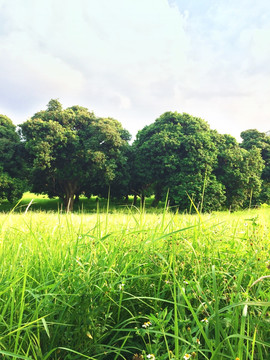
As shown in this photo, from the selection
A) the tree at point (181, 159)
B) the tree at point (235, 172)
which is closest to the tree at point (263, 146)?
the tree at point (235, 172)

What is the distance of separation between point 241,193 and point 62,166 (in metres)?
17.5

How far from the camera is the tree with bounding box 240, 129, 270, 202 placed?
88.9ft

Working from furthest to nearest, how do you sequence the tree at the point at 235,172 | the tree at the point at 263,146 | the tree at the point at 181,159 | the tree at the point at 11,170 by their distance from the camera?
the tree at the point at 263,146
the tree at the point at 235,172
the tree at the point at 11,170
the tree at the point at 181,159

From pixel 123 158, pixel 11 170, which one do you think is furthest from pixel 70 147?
pixel 11 170

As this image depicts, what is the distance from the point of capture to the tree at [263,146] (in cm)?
2708

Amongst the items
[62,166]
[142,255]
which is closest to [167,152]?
[62,166]

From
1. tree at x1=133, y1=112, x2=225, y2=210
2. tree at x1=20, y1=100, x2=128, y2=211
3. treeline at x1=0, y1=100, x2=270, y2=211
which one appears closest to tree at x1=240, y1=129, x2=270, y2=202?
treeline at x1=0, y1=100, x2=270, y2=211

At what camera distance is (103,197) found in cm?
2841

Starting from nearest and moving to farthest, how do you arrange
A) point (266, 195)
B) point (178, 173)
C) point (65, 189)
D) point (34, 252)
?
point (34, 252) → point (178, 173) → point (65, 189) → point (266, 195)

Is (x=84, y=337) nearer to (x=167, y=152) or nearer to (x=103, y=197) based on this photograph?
(x=167, y=152)

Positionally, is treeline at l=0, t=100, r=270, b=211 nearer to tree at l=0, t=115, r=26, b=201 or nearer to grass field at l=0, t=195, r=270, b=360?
tree at l=0, t=115, r=26, b=201

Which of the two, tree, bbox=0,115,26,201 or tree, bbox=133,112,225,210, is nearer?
tree, bbox=133,112,225,210

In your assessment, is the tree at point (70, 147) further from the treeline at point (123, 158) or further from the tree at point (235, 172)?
the tree at point (235, 172)

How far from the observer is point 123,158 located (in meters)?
23.6
